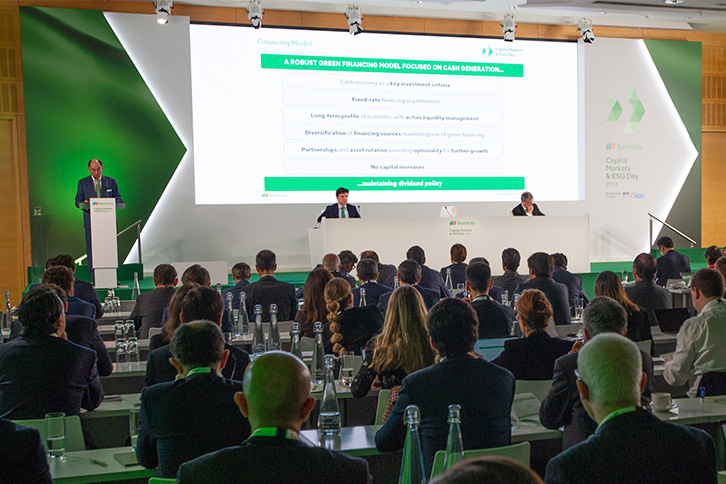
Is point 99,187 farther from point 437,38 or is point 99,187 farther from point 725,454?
point 725,454

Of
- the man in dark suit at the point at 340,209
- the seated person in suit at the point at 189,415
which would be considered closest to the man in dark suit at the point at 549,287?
the seated person in suit at the point at 189,415

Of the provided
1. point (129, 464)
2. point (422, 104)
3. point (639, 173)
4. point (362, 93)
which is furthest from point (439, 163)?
point (129, 464)

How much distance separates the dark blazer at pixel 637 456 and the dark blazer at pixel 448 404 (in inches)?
25.5

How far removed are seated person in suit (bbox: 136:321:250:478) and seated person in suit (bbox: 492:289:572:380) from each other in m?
1.40

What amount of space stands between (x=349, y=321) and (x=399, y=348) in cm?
110

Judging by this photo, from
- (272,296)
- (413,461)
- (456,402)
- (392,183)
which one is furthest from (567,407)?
(392,183)

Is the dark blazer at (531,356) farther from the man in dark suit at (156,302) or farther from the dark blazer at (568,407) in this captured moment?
the man in dark suit at (156,302)

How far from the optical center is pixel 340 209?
30.6 feet

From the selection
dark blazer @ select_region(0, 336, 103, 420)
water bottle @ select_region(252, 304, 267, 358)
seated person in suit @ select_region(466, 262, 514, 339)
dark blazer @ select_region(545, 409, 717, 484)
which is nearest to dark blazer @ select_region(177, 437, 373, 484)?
dark blazer @ select_region(545, 409, 717, 484)

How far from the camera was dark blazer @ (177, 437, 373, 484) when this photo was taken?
1.56 metres

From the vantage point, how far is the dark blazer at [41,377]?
2.99 metres

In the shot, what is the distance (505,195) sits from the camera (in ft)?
38.1

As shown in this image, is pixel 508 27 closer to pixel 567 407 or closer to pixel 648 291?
pixel 648 291

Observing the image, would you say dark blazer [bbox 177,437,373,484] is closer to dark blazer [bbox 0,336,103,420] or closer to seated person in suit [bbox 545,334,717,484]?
seated person in suit [bbox 545,334,717,484]
